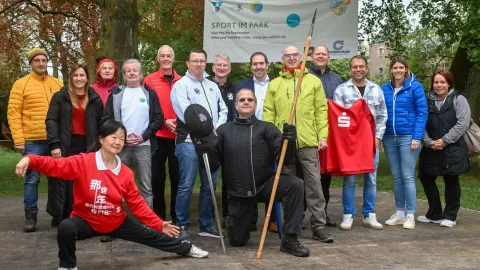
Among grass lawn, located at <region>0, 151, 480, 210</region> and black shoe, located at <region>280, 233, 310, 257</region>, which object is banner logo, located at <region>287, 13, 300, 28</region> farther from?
black shoe, located at <region>280, 233, 310, 257</region>

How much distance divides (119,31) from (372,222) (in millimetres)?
5835

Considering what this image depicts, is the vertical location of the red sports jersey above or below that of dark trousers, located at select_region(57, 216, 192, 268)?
above

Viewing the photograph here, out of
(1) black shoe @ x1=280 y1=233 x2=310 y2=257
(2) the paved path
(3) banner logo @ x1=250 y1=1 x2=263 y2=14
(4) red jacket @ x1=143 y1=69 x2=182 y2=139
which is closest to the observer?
(2) the paved path

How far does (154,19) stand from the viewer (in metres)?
23.5

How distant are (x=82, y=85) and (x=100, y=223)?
202 cm

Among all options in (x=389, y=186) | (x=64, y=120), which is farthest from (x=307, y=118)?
(x=389, y=186)


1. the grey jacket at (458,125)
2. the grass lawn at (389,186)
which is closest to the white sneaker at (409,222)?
the grey jacket at (458,125)

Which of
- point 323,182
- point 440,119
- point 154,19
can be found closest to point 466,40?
point 440,119

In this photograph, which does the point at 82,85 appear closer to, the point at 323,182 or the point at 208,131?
the point at 208,131

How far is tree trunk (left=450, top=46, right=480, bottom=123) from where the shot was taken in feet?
47.5

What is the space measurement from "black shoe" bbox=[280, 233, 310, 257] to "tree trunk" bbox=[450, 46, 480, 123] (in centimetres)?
1001

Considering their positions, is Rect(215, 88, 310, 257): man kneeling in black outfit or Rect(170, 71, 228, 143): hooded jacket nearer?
Rect(215, 88, 310, 257): man kneeling in black outfit

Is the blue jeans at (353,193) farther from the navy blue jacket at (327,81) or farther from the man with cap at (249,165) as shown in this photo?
the man with cap at (249,165)

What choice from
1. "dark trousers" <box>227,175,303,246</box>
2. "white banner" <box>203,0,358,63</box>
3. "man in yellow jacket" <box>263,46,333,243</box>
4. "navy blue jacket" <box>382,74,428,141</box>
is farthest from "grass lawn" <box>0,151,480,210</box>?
"dark trousers" <box>227,175,303,246</box>
